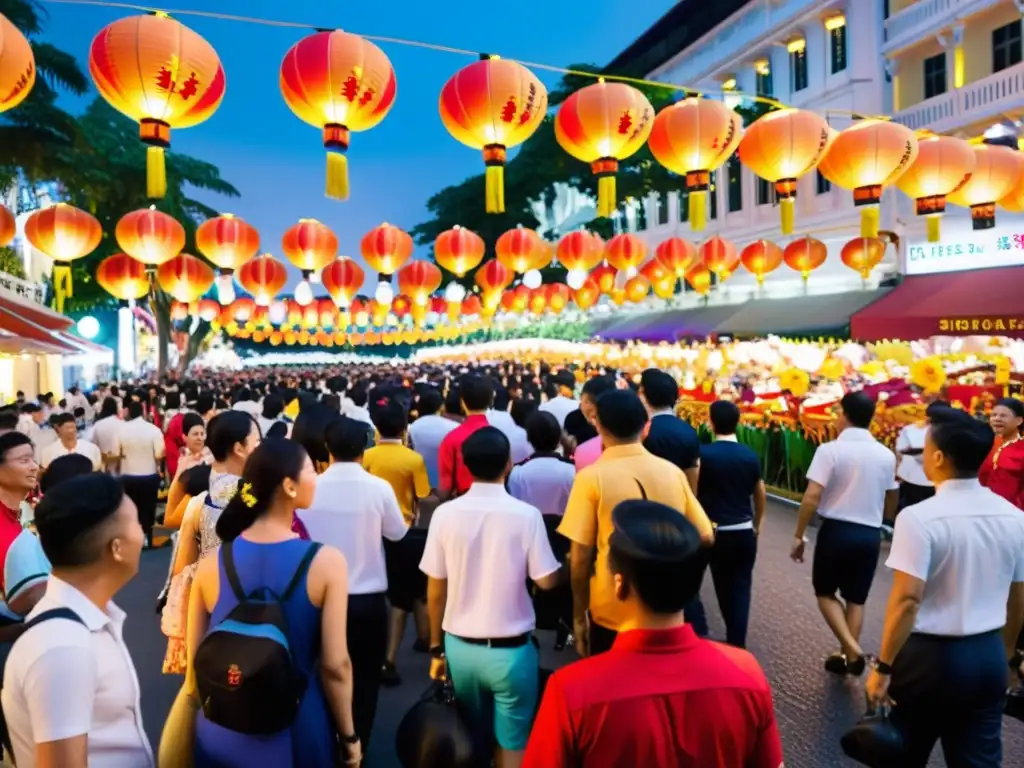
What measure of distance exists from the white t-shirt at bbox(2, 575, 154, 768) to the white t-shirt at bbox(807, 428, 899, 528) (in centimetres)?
381

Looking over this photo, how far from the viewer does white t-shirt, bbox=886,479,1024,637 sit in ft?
8.67

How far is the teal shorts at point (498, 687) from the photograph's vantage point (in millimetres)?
2834

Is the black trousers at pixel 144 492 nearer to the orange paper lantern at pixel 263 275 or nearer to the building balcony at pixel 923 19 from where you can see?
the orange paper lantern at pixel 263 275

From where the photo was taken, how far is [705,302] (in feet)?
89.2

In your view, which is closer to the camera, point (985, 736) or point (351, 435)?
point (985, 736)

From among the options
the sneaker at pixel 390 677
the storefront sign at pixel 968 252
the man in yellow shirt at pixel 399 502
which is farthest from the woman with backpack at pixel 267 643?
the storefront sign at pixel 968 252

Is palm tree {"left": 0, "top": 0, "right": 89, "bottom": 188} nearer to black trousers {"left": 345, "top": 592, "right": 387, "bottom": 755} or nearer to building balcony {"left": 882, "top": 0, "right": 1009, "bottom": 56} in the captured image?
black trousers {"left": 345, "top": 592, "right": 387, "bottom": 755}

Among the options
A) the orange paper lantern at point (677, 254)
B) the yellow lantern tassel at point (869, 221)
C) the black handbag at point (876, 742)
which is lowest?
the black handbag at point (876, 742)

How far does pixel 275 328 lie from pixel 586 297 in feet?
86.2

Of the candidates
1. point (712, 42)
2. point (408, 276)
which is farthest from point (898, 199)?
point (408, 276)

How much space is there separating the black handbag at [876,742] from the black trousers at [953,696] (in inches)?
4.4

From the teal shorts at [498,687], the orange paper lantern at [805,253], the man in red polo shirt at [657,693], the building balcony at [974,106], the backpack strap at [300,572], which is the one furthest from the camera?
the building balcony at [974,106]

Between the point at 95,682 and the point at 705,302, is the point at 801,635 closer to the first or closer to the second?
the point at 95,682

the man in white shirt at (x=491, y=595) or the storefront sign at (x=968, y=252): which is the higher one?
the storefront sign at (x=968, y=252)
